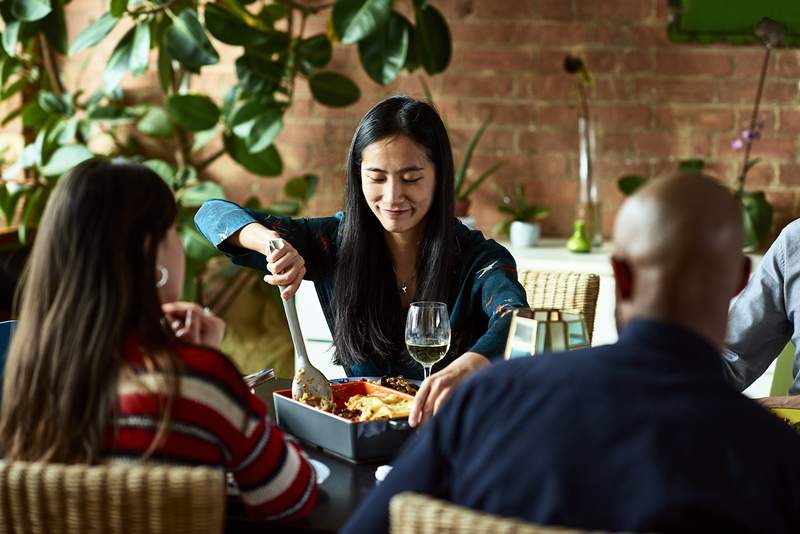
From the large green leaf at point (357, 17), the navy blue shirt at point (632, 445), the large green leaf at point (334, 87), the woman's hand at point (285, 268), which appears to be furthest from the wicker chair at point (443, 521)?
the large green leaf at point (334, 87)

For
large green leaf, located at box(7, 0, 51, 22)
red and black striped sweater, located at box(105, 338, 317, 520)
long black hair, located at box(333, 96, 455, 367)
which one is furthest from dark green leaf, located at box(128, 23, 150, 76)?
red and black striped sweater, located at box(105, 338, 317, 520)

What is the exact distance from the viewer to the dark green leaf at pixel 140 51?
327 cm

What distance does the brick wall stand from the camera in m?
3.51

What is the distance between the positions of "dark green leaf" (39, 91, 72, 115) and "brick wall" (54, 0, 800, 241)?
81cm

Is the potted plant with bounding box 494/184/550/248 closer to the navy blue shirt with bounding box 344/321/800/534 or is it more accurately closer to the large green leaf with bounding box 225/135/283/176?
the large green leaf with bounding box 225/135/283/176

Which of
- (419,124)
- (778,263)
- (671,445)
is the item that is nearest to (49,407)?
(671,445)

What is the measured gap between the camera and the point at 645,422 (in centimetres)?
100

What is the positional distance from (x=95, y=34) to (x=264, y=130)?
0.60 m

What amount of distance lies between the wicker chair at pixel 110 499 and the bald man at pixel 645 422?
188 millimetres

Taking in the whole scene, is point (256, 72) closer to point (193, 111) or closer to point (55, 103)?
point (193, 111)

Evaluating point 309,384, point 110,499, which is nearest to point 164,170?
point 309,384

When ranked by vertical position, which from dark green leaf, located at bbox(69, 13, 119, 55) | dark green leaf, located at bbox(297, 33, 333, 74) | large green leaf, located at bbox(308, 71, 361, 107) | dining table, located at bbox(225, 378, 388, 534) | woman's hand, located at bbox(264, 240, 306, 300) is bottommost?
dining table, located at bbox(225, 378, 388, 534)

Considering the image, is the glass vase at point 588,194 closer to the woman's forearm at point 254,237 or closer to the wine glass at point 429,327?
the woman's forearm at point 254,237

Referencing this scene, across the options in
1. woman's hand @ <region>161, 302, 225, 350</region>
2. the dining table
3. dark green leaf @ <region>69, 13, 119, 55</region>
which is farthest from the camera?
dark green leaf @ <region>69, 13, 119, 55</region>
